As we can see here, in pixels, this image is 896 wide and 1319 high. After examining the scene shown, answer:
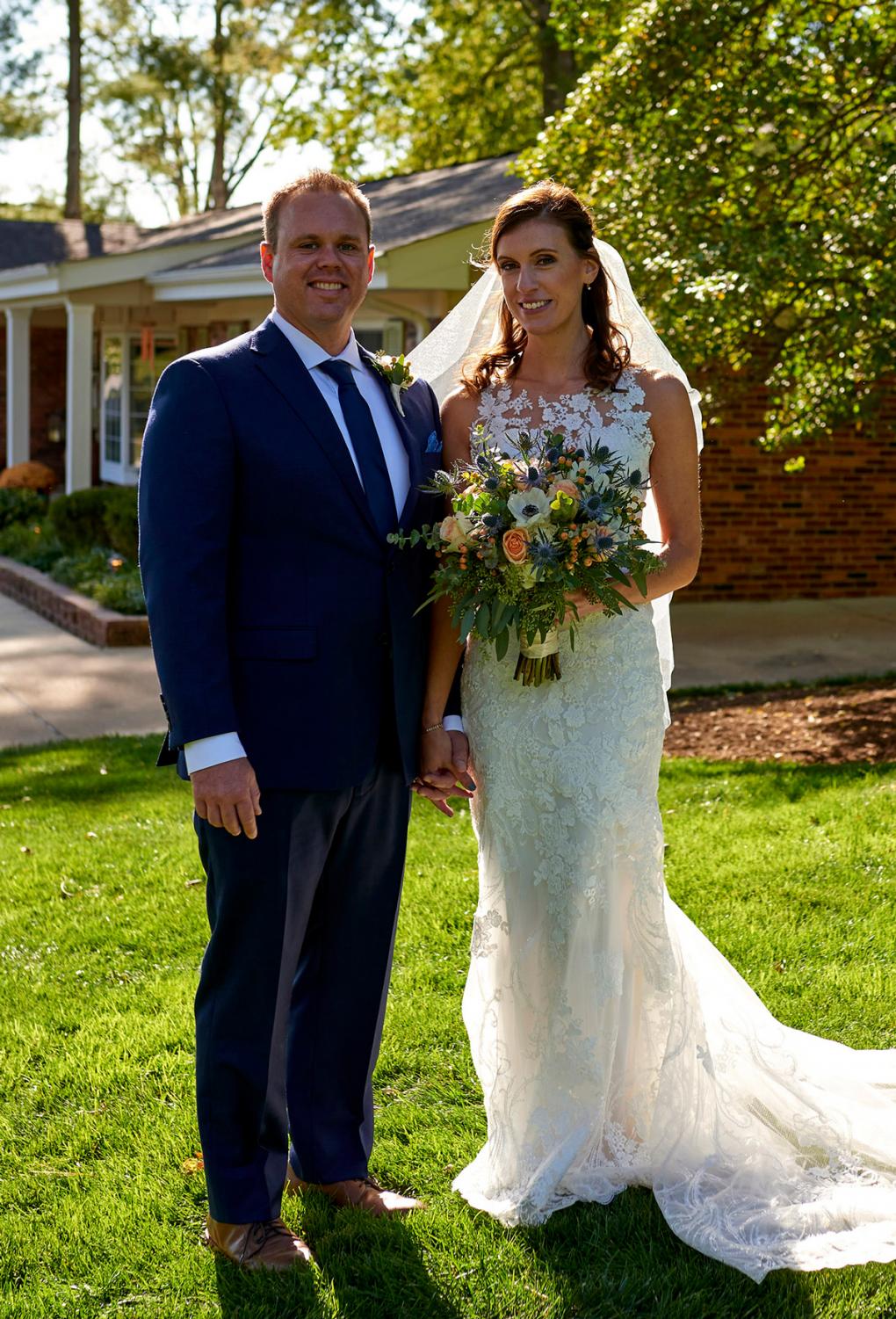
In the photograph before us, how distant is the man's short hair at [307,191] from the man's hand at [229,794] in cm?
118

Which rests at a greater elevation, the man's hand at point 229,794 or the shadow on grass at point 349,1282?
the man's hand at point 229,794

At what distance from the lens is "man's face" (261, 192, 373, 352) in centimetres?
321

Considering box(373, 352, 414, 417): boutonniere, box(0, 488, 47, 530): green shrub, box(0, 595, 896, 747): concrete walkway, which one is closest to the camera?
box(373, 352, 414, 417): boutonniere

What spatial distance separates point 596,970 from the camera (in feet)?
11.9

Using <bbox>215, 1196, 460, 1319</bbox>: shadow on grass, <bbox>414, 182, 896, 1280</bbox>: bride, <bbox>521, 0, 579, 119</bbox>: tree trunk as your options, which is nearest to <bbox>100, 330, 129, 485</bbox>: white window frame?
<bbox>521, 0, 579, 119</bbox>: tree trunk

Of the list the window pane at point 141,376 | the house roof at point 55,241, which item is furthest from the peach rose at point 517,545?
the house roof at point 55,241

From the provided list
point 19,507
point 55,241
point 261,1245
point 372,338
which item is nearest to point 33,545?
point 19,507

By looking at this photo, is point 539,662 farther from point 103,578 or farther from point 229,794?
point 103,578

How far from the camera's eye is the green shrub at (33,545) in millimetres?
15288

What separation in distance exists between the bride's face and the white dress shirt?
42cm

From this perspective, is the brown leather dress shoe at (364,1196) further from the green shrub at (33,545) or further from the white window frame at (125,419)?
the white window frame at (125,419)

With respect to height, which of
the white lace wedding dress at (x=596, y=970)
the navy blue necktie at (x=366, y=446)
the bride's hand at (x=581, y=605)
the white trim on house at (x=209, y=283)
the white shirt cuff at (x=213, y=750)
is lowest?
the white lace wedding dress at (x=596, y=970)

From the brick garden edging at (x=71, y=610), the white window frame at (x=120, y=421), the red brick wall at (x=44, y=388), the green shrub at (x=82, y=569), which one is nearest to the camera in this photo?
the brick garden edging at (x=71, y=610)

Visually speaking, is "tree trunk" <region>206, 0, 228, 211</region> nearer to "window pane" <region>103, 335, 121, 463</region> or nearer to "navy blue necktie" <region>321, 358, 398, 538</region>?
→ "window pane" <region>103, 335, 121, 463</region>
